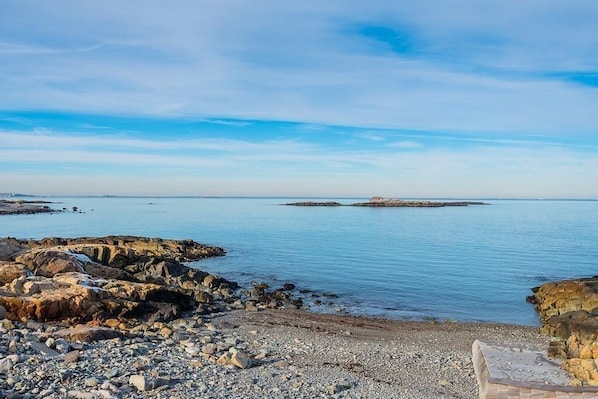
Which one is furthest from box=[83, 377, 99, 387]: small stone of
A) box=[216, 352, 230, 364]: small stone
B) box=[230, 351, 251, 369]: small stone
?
box=[230, 351, 251, 369]: small stone

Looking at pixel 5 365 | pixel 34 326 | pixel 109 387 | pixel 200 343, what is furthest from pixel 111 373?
pixel 34 326

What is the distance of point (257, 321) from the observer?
2269 centimetres

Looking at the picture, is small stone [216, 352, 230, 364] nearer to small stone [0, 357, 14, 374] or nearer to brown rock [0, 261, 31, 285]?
small stone [0, 357, 14, 374]

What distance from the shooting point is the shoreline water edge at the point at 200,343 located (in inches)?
477

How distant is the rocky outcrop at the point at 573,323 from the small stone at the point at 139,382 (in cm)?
987

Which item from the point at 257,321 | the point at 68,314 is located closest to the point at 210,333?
the point at 257,321

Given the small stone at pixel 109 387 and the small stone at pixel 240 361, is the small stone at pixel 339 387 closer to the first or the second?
the small stone at pixel 240 361

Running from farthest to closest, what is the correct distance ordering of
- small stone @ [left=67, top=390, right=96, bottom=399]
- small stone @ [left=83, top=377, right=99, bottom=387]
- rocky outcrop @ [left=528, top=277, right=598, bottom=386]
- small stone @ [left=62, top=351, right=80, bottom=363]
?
1. small stone @ [left=62, top=351, right=80, bottom=363]
2. rocky outcrop @ [left=528, top=277, right=598, bottom=386]
3. small stone @ [left=83, top=377, right=99, bottom=387]
4. small stone @ [left=67, top=390, right=96, bottom=399]

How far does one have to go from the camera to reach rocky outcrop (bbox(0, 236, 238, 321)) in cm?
1927

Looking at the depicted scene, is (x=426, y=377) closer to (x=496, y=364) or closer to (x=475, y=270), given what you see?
(x=496, y=364)

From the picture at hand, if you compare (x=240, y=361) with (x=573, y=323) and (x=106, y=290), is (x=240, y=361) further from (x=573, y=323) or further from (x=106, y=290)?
(x=573, y=323)

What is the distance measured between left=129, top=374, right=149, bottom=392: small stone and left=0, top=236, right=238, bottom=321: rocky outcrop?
8399 millimetres

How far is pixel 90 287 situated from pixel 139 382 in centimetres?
1110

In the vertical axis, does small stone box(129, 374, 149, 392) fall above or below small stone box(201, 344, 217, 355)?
above
